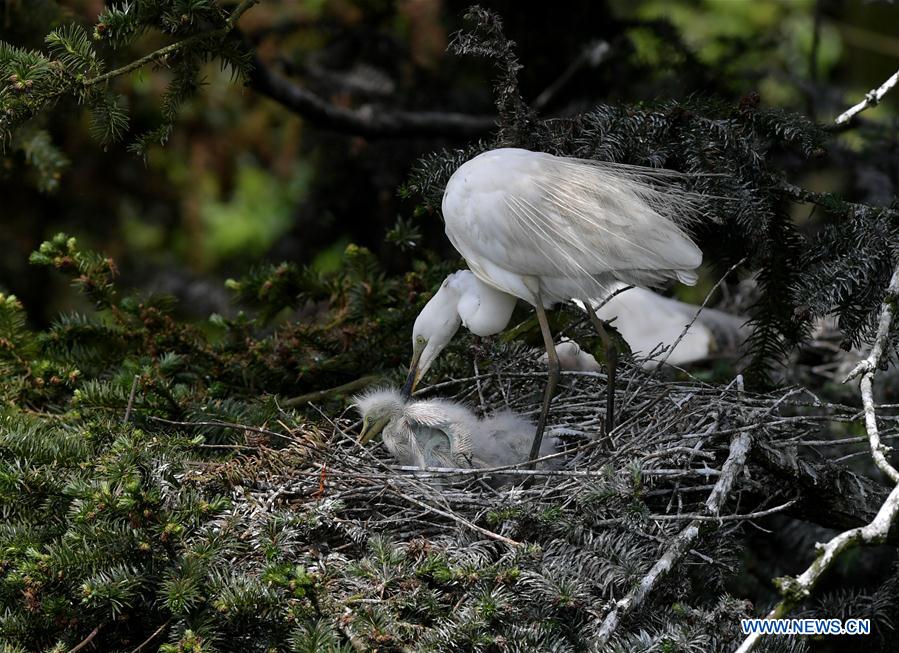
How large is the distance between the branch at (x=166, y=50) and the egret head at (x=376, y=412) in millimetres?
1023

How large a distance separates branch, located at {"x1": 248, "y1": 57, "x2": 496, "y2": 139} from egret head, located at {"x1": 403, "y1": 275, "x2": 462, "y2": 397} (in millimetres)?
1263

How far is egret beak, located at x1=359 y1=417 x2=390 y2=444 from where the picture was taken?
2803 millimetres

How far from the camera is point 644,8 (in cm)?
650

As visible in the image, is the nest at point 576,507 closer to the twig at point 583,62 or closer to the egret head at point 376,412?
the egret head at point 376,412

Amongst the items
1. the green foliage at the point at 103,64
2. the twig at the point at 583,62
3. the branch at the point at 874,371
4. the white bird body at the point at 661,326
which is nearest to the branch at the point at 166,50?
the green foliage at the point at 103,64

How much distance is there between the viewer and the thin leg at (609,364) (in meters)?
2.77

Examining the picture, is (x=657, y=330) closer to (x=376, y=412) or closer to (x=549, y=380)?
(x=549, y=380)

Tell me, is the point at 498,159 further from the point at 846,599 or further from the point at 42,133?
the point at 42,133

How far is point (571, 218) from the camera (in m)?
2.69

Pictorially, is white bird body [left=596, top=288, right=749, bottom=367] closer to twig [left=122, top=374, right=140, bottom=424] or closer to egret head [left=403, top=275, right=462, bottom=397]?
egret head [left=403, top=275, right=462, bottom=397]

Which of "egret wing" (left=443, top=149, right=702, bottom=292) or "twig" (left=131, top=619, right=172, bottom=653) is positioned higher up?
"egret wing" (left=443, top=149, right=702, bottom=292)

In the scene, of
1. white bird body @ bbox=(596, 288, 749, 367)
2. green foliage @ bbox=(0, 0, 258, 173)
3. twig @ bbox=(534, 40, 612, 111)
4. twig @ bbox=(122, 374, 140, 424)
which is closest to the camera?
green foliage @ bbox=(0, 0, 258, 173)

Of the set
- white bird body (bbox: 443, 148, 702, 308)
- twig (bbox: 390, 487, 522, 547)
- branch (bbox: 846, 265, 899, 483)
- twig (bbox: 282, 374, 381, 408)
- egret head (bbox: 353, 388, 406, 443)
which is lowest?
twig (bbox: 282, 374, 381, 408)

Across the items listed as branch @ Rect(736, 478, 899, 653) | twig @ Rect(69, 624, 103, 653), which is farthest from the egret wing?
twig @ Rect(69, 624, 103, 653)
